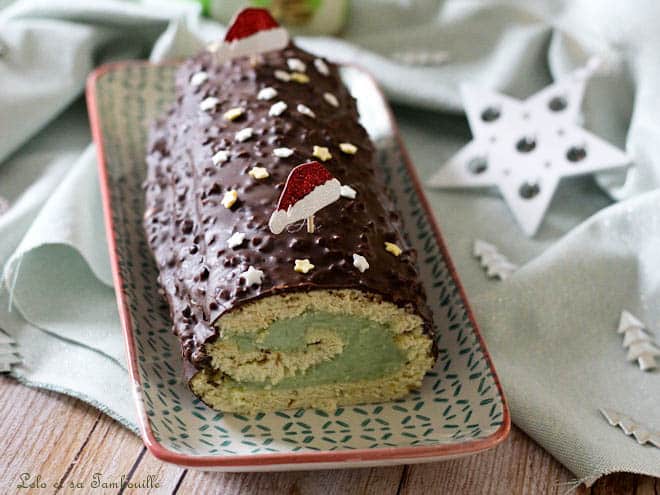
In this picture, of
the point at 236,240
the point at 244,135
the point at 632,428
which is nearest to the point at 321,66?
the point at 244,135

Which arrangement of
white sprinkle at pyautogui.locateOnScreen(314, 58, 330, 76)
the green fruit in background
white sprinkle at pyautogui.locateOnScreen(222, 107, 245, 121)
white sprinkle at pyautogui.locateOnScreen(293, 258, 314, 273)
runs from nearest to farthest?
white sprinkle at pyautogui.locateOnScreen(293, 258, 314, 273) → white sprinkle at pyautogui.locateOnScreen(222, 107, 245, 121) → white sprinkle at pyautogui.locateOnScreen(314, 58, 330, 76) → the green fruit in background

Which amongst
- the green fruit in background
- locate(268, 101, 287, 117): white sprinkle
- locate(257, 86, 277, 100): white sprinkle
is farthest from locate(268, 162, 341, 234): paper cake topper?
the green fruit in background

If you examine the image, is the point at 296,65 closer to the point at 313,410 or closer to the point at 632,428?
A: the point at 313,410

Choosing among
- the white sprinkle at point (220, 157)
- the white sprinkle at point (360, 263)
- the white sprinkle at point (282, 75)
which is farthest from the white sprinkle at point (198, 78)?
→ the white sprinkle at point (360, 263)

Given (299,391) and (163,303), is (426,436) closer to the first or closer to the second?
(299,391)

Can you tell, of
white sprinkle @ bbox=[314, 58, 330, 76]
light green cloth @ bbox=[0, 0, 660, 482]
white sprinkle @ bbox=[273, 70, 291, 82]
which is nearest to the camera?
light green cloth @ bbox=[0, 0, 660, 482]

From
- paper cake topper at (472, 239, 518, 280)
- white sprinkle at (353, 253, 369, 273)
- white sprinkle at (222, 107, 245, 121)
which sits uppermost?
white sprinkle at (222, 107, 245, 121)

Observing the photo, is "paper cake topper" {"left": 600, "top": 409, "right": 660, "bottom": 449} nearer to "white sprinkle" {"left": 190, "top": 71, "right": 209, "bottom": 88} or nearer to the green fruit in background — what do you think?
"white sprinkle" {"left": 190, "top": 71, "right": 209, "bottom": 88}
